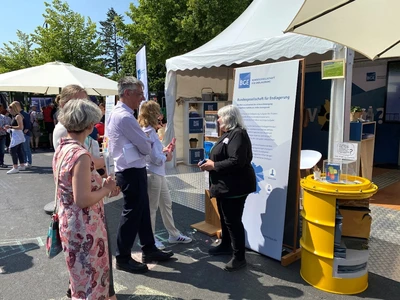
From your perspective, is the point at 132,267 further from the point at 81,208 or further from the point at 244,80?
the point at 244,80

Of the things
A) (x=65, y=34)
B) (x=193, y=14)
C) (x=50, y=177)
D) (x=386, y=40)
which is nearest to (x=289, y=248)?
(x=386, y=40)

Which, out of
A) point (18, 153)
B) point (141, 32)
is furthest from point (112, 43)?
point (18, 153)

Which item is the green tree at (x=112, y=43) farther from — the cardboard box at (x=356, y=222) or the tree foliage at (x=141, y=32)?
the cardboard box at (x=356, y=222)

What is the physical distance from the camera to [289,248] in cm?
358

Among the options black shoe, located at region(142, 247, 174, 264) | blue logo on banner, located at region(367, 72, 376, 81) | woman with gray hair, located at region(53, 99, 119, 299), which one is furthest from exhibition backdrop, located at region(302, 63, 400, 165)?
woman with gray hair, located at region(53, 99, 119, 299)

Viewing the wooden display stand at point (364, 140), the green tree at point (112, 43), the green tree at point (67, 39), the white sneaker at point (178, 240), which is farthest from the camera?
the green tree at point (112, 43)

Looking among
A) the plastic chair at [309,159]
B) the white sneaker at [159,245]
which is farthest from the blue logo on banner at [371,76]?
the white sneaker at [159,245]

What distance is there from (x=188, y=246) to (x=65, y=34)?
19.2 m

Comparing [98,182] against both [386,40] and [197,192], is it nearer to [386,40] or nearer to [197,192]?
[386,40]

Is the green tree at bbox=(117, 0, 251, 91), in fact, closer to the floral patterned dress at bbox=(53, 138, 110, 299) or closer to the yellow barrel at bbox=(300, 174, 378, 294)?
the yellow barrel at bbox=(300, 174, 378, 294)

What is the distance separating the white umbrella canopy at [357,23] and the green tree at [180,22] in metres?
11.9

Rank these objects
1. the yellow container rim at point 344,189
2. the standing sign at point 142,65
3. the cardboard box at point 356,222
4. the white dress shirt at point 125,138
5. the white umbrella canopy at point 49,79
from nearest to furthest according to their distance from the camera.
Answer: the yellow container rim at point 344,189, the cardboard box at point 356,222, the white dress shirt at point 125,138, the white umbrella canopy at point 49,79, the standing sign at point 142,65

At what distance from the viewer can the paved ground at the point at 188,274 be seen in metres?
2.86

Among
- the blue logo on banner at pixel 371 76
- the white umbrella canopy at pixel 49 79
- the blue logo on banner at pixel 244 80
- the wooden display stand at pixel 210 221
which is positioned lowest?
the wooden display stand at pixel 210 221
